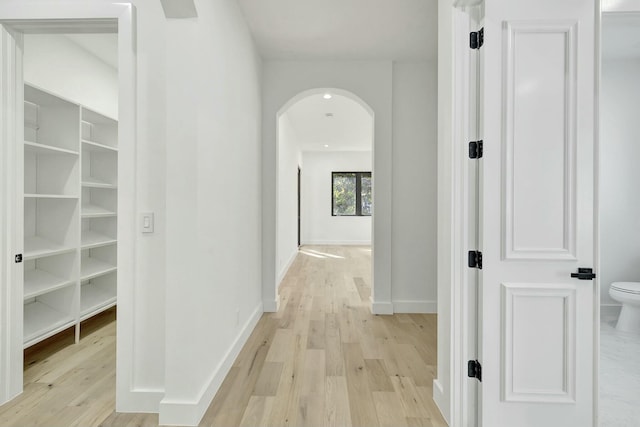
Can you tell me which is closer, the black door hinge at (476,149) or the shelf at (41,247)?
the black door hinge at (476,149)

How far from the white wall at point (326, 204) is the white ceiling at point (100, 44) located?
659cm

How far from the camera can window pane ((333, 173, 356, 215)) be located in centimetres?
985

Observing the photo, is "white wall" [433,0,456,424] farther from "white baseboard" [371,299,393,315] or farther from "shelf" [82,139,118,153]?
"shelf" [82,139,118,153]

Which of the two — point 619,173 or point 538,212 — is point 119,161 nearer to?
point 538,212

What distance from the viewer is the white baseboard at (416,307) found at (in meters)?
3.47

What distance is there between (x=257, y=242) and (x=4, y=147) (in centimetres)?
198

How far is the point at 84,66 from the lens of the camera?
3201 mm

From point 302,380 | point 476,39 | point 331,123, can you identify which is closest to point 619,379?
point 302,380

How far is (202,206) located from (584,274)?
199 centimetres

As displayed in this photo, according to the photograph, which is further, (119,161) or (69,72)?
(69,72)

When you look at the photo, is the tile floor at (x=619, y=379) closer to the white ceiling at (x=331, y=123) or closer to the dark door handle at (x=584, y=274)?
the dark door handle at (x=584, y=274)

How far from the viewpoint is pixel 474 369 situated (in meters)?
1.63

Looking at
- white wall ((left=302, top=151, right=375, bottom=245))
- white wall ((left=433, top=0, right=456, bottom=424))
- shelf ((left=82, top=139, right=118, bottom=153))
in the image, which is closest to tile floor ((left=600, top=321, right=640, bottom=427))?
white wall ((left=433, top=0, right=456, bottom=424))

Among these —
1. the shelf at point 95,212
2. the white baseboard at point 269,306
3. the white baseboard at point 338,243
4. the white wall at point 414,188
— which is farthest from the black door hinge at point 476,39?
the white baseboard at point 338,243
